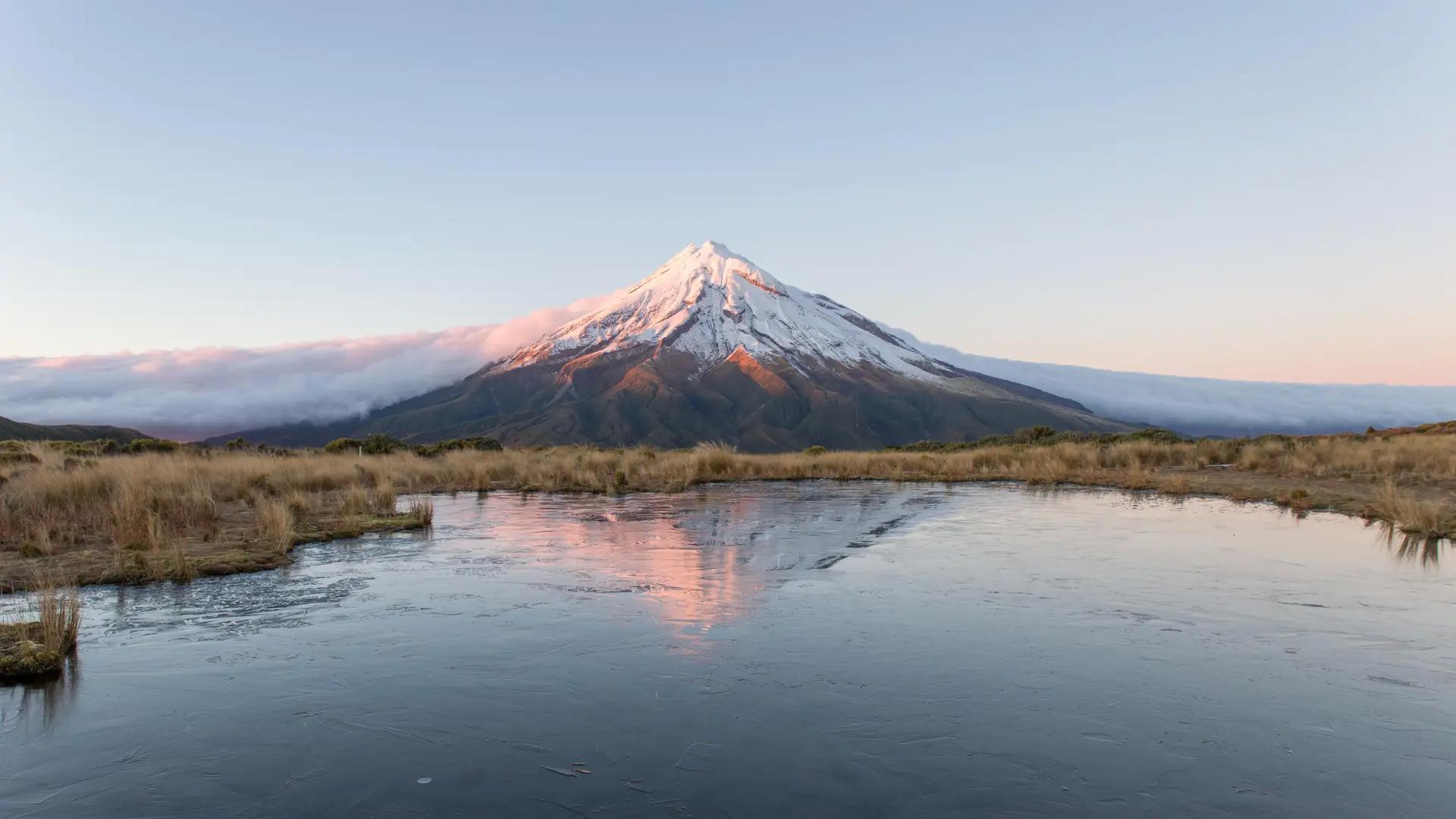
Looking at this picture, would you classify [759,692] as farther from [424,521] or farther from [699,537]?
[424,521]

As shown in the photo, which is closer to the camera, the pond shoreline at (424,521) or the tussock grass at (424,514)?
the pond shoreline at (424,521)

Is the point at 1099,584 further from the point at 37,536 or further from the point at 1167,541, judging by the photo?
the point at 37,536

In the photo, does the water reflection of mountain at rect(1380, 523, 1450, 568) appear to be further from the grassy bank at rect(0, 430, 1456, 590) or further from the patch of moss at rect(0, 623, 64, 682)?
the patch of moss at rect(0, 623, 64, 682)

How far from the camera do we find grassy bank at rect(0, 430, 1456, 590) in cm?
1211

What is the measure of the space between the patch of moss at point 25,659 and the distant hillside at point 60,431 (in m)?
81.7

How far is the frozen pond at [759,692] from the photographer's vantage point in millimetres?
4613

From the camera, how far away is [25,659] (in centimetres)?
661

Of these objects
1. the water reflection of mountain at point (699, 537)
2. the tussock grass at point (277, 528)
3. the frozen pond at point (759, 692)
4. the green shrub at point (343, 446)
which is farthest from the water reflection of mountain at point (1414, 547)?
the green shrub at point (343, 446)

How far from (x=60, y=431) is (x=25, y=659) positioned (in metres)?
105

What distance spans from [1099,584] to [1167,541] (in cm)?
426

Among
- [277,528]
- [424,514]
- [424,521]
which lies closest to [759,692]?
[277,528]

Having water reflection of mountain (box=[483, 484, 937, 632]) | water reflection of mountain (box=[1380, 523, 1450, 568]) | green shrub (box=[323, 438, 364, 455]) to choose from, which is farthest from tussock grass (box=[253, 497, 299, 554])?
green shrub (box=[323, 438, 364, 455])

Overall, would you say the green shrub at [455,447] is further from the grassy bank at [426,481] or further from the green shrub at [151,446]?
the green shrub at [151,446]

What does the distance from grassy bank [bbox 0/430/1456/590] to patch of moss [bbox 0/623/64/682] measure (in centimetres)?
340
